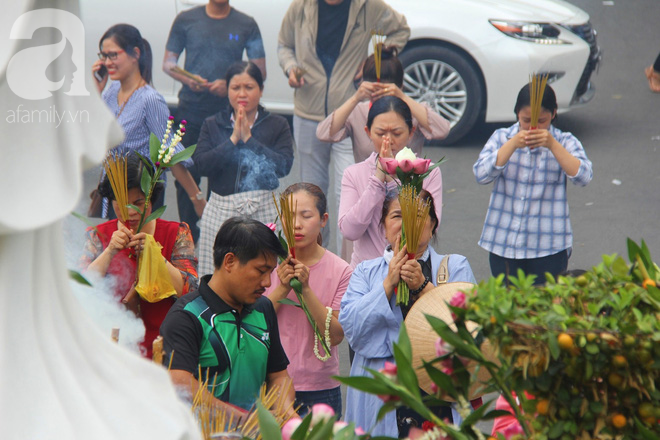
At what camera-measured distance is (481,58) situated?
8.20m

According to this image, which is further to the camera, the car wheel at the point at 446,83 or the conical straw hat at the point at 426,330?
the car wheel at the point at 446,83

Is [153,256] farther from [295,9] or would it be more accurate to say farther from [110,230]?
[295,9]

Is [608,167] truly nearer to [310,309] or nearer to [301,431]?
[310,309]

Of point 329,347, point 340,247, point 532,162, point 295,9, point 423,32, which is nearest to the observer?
point 329,347

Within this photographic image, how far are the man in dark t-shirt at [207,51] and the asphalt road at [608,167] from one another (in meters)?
0.80

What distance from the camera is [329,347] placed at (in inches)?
153

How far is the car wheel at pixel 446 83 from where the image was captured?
8.30m

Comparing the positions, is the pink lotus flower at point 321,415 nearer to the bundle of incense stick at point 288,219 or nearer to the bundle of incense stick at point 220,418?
the bundle of incense stick at point 220,418

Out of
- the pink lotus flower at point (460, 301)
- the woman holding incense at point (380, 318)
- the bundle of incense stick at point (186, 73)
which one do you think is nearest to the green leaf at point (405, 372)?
the pink lotus flower at point (460, 301)

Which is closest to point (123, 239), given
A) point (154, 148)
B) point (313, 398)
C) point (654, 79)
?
point (154, 148)

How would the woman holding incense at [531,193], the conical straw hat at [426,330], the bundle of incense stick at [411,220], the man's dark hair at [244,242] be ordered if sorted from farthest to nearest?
the woman holding incense at [531,193]
the bundle of incense stick at [411,220]
the man's dark hair at [244,242]
the conical straw hat at [426,330]

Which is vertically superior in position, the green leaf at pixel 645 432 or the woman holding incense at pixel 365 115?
the green leaf at pixel 645 432

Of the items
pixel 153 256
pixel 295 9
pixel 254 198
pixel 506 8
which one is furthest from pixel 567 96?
pixel 153 256

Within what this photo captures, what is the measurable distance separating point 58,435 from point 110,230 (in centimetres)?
230
